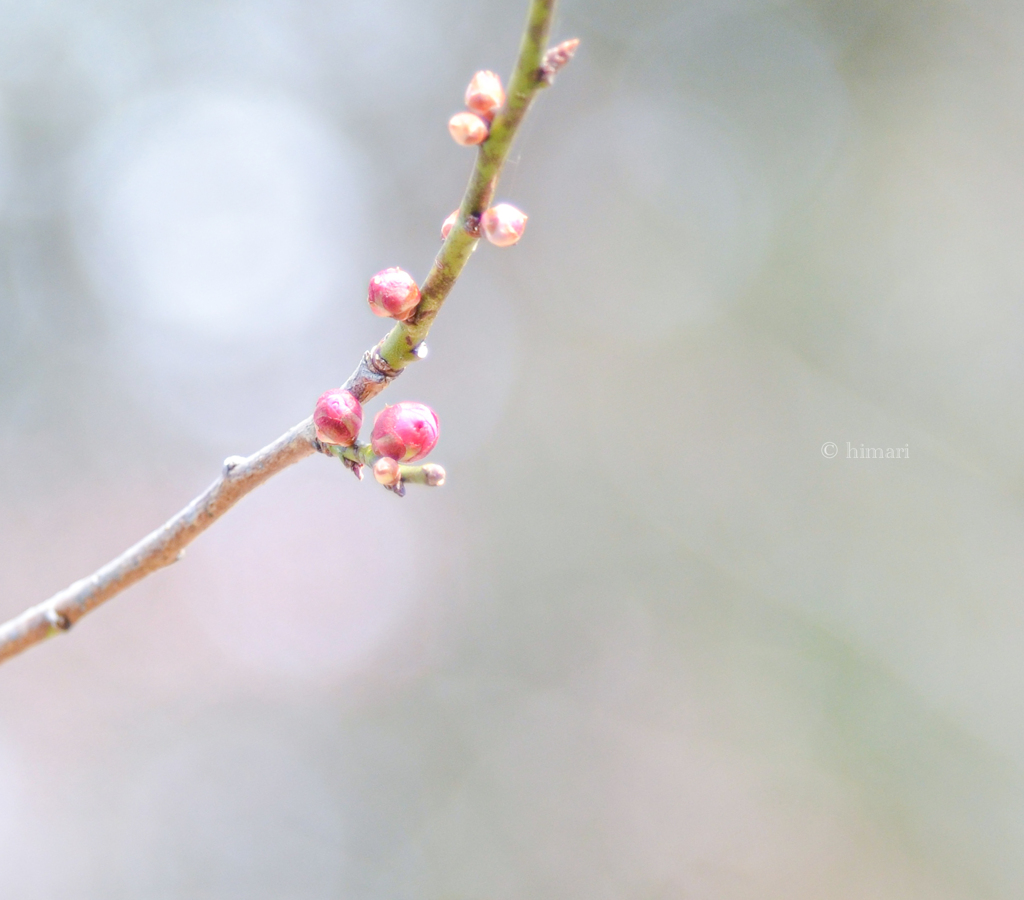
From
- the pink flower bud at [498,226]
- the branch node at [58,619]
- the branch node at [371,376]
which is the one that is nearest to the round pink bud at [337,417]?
the branch node at [371,376]

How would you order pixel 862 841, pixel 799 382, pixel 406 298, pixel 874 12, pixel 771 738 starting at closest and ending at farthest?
pixel 406 298
pixel 862 841
pixel 771 738
pixel 799 382
pixel 874 12

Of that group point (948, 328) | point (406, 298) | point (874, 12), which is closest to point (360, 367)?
point (406, 298)

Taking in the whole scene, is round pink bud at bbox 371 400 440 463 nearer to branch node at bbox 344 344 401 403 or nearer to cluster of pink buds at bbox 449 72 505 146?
branch node at bbox 344 344 401 403

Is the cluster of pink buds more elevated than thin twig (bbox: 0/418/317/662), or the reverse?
the cluster of pink buds

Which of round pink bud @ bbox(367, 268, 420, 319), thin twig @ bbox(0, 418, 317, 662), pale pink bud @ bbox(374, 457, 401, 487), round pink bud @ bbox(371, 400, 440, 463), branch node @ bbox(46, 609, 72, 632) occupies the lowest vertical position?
branch node @ bbox(46, 609, 72, 632)

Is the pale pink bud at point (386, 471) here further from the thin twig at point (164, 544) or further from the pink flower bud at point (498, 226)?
the pink flower bud at point (498, 226)

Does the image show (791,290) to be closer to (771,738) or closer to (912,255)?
(912,255)

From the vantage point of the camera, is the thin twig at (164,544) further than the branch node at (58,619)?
No

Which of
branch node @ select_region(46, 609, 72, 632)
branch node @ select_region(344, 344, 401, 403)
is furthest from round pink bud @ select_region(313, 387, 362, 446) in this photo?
branch node @ select_region(46, 609, 72, 632)
